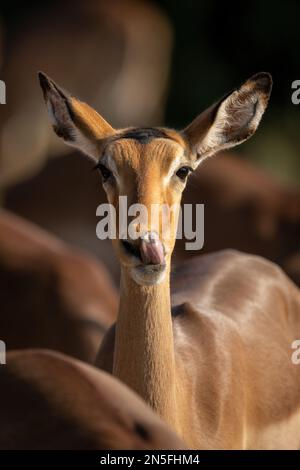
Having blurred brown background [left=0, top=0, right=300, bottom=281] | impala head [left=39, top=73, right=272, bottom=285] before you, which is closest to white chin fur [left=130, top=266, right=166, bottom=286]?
impala head [left=39, top=73, right=272, bottom=285]

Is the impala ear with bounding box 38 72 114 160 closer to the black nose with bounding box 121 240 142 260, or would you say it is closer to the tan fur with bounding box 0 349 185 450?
the black nose with bounding box 121 240 142 260

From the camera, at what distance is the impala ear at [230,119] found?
4.16 metres

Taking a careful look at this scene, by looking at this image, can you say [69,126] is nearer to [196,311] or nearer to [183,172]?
[183,172]

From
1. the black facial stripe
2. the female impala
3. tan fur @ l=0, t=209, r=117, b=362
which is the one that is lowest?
tan fur @ l=0, t=209, r=117, b=362

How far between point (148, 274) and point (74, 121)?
2.18 ft

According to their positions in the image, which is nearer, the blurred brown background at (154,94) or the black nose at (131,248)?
the black nose at (131,248)

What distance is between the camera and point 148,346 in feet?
13.0

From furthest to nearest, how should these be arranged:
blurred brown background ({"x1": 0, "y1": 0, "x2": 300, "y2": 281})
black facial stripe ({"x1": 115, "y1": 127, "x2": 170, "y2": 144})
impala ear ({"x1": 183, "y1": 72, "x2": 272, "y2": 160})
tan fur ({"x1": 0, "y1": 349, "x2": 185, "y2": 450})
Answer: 1. blurred brown background ({"x1": 0, "y1": 0, "x2": 300, "y2": 281})
2. impala ear ({"x1": 183, "y1": 72, "x2": 272, "y2": 160})
3. black facial stripe ({"x1": 115, "y1": 127, "x2": 170, "y2": 144})
4. tan fur ({"x1": 0, "y1": 349, "x2": 185, "y2": 450})

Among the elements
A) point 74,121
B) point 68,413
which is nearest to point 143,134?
point 74,121

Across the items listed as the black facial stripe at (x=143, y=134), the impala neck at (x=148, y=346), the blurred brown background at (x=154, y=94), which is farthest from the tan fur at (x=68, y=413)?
the blurred brown background at (x=154, y=94)

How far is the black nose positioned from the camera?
373 centimetres

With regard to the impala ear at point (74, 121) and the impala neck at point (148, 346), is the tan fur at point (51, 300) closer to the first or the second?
the impala ear at point (74, 121)

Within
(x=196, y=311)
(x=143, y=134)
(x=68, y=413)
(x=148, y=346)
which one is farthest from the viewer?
(x=196, y=311)

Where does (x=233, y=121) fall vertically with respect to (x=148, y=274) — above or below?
above
